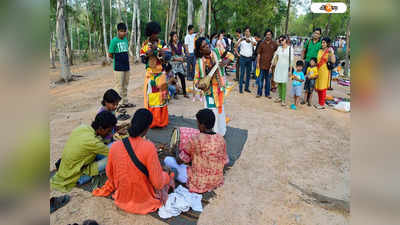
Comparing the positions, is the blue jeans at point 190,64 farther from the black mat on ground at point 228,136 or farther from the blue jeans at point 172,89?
the black mat on ground at point 228,136

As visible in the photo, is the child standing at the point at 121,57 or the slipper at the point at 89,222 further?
the child standing at the point at 121,57

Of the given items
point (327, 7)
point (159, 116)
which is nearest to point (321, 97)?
point (327, 7)

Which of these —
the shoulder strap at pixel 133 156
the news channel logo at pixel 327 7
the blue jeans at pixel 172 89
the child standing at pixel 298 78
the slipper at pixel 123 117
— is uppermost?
the news channel logo at pixel 327 7

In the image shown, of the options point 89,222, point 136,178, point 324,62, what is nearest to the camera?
point 89,222

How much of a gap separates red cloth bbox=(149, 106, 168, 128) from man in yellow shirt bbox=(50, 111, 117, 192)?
5.68ft

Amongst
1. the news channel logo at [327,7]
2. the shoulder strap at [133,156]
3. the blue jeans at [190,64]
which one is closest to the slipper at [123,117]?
the shoulder strap at [133,156]

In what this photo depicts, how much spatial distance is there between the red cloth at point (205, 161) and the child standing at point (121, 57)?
3.55m

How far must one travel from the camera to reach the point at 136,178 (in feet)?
8.99

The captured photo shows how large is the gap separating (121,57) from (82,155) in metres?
3.42

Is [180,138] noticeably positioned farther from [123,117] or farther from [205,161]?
[123,117]

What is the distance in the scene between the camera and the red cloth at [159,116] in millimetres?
5066

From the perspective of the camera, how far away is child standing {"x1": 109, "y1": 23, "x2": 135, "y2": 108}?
587cm
